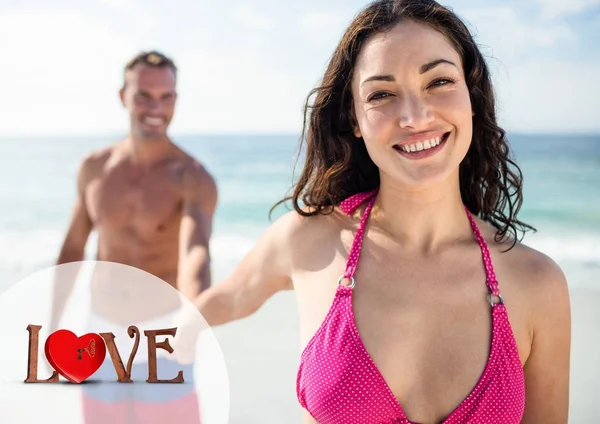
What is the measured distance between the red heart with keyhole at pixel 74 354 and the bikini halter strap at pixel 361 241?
0.78 m

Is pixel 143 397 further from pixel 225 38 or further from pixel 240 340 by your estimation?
pixel 225 38

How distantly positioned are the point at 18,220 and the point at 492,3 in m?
9.33

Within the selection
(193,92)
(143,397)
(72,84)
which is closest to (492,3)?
(193,92)

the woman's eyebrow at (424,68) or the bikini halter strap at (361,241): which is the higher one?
the woman's eyebrow at (424,68)

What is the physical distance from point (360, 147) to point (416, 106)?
1.23 ft

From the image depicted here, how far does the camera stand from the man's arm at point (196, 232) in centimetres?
269

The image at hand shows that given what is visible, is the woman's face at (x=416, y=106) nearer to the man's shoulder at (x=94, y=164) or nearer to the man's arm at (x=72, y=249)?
the man's arm at (x=72, y=249)

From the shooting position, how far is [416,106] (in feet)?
5.56

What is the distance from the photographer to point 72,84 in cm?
1839

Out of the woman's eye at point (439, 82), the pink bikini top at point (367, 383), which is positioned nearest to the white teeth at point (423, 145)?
the woman's eye at point (439, 82)

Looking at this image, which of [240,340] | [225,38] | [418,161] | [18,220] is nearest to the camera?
[418,161]

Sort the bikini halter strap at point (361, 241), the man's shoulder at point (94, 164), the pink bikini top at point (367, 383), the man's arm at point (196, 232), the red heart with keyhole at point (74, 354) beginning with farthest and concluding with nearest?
1. the man's shoulder at point (94, 164)
2. the man's arm at point (196, 232)
3. the red heart with keyhole at point (74, 354)
4. the bikini halter strap at point (361, 241)
5. the pink bikini top at point (367, 383)

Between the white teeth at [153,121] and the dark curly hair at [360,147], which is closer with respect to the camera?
the dark curly hair at [360,147]

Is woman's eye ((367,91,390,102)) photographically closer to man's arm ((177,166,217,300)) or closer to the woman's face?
the woman's face
